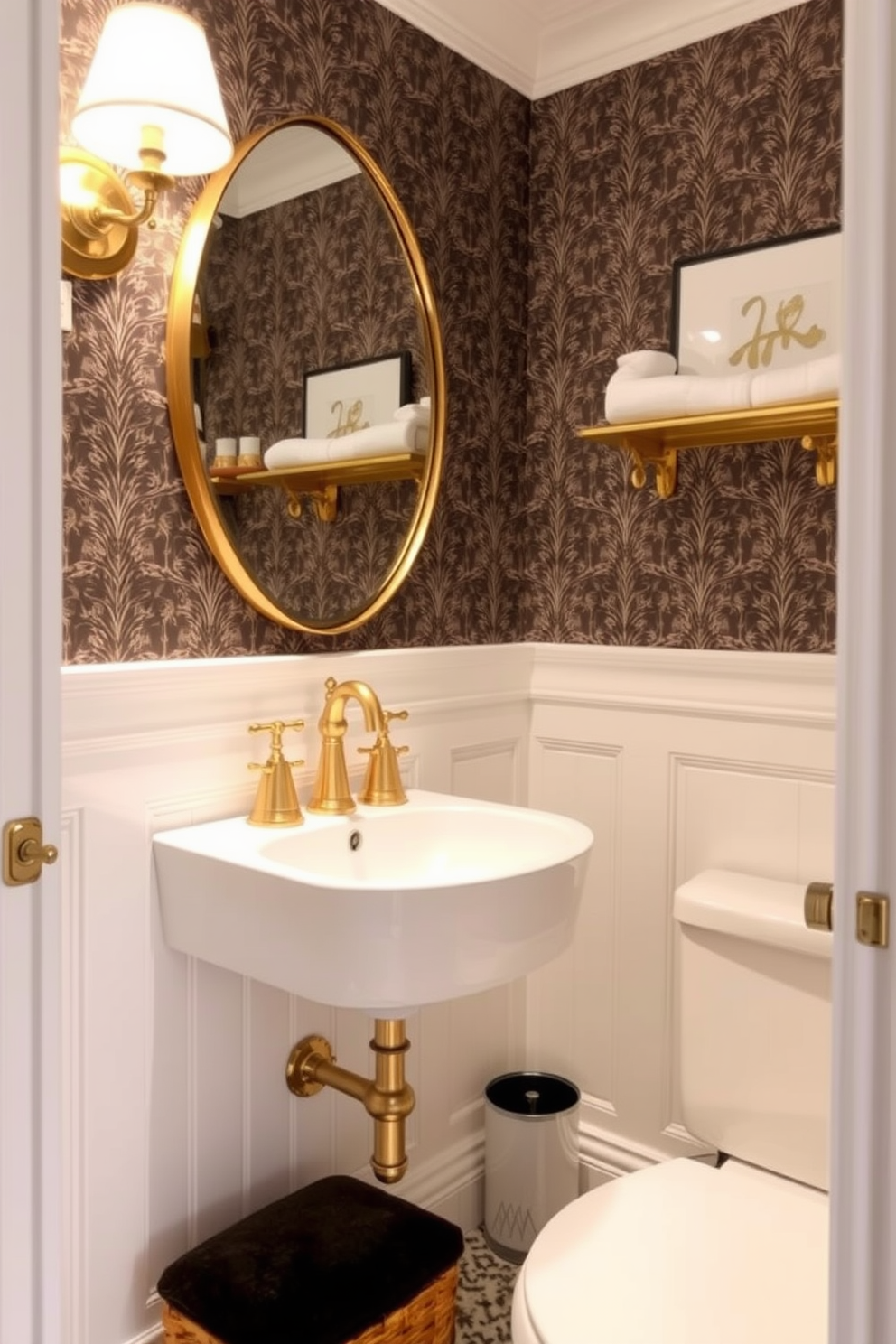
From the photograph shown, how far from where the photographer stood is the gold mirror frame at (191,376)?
155 centimetres

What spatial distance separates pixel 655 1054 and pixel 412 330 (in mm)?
1434

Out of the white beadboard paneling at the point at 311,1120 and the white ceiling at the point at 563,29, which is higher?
the white ceiling at the point at 563,29

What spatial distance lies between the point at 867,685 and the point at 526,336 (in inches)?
65.2

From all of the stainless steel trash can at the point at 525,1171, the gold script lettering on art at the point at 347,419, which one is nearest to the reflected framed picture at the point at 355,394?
the gold script lettering on art at the point at 347,419

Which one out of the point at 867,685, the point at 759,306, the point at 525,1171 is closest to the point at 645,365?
the point at 759,306

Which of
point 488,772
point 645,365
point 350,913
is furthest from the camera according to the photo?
point 488,772

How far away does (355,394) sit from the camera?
6.01 ft

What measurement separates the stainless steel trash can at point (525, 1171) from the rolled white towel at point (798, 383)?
136 cm

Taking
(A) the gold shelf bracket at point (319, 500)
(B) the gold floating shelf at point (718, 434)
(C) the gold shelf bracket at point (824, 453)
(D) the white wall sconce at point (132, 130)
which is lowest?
(A) the gold shelf bracket at point (319, 500)

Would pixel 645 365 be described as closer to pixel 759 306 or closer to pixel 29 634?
pixel 759 306

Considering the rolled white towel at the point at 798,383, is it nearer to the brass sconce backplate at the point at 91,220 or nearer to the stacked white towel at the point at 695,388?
the stacked white towel at the point at 695,388

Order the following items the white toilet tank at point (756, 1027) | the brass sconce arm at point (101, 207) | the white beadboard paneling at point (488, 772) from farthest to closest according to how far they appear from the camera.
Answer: the white beadboard paneling at point (488, 772) < the white toilet tank at point (756, 1027) < the brass sconce arm at point (101, 207)

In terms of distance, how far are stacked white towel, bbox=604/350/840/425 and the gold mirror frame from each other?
345 millimetres

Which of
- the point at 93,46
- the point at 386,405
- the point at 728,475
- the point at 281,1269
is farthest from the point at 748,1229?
the point at 93,46
